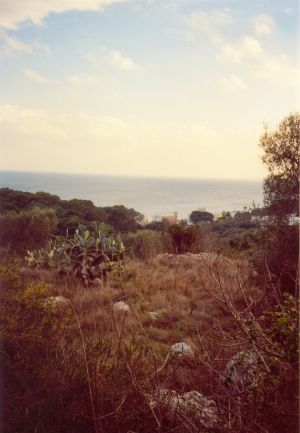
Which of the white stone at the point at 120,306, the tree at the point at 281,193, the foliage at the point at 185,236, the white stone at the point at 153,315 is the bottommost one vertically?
the white stone at the point at 153,315

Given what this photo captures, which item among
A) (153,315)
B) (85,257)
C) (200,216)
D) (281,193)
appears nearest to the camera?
(153,315)

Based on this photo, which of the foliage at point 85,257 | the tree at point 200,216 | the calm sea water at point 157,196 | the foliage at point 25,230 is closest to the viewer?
the foliage at point 85,257

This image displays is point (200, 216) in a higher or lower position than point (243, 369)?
lower

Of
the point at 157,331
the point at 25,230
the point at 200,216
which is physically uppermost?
the point at 25,230

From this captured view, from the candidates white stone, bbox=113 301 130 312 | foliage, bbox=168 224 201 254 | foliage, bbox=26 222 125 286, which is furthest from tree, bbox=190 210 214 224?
white stone, bbox=113 301 130 312

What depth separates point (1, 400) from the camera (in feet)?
11.9

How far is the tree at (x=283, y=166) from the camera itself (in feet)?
28.7

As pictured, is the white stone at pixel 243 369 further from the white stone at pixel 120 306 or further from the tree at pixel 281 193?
the tree at pixel 281 193

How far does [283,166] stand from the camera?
29.7ft

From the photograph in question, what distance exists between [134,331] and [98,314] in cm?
78

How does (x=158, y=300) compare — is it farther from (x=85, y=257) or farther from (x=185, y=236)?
(x=185, y=236)

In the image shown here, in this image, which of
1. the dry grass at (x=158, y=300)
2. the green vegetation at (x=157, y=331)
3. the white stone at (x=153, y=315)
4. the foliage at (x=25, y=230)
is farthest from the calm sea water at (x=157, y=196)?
the foliage at (x=25, y=230)

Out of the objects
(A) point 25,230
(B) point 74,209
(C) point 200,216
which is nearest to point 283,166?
(A) point 25,230

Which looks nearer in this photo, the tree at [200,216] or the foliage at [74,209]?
the foliage at [74,209]
